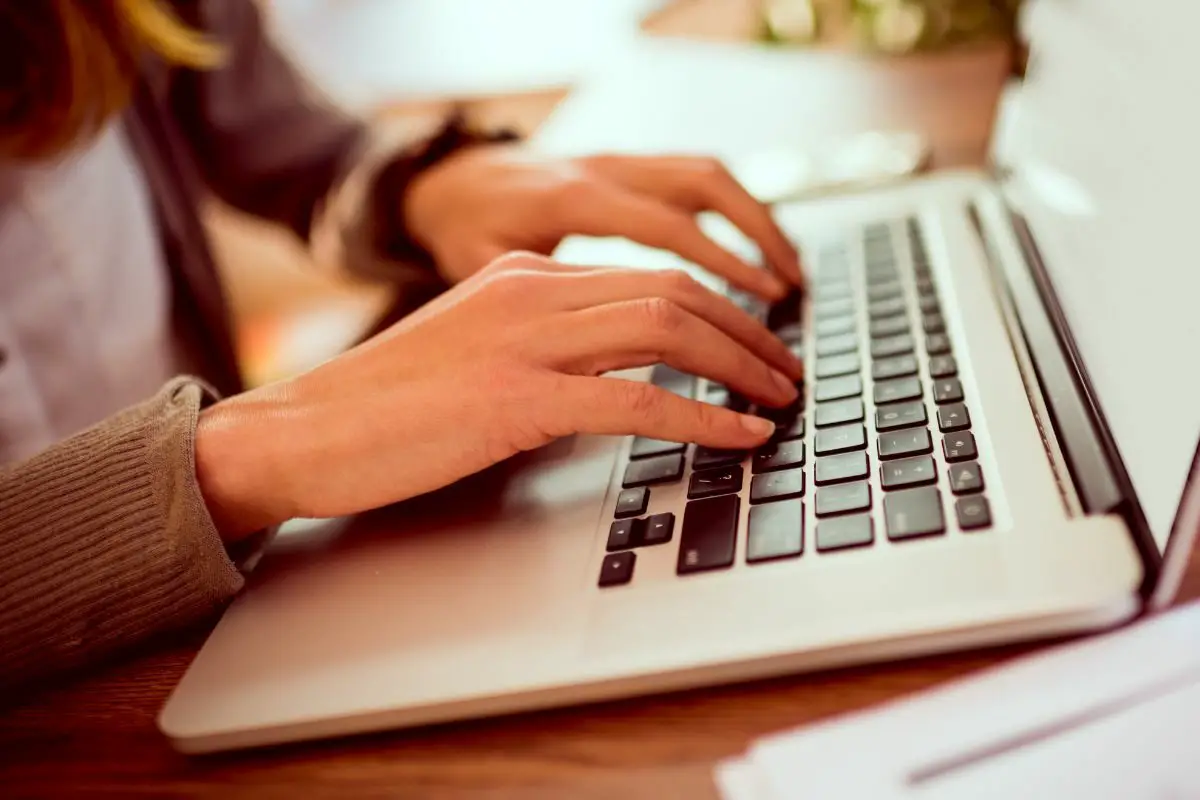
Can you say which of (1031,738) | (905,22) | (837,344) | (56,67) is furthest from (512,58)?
(1031,738)

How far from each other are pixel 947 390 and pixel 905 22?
70cm

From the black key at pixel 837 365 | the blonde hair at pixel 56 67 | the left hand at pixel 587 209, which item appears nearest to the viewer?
the black key at pixel 837 365

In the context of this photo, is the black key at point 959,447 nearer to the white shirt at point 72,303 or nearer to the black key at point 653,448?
the black key at point 653,448

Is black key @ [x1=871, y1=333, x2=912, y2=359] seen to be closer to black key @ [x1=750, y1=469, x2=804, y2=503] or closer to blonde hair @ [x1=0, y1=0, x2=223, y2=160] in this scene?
black key @ [x1=750, y1=469, x2=804, y2=503]

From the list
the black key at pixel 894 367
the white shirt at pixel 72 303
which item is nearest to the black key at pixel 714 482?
the black key at pixel 894 367

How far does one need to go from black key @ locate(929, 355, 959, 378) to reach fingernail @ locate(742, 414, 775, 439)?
Result: 0.09 meters

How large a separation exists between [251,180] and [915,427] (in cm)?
79

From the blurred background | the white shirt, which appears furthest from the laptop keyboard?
the white shirt

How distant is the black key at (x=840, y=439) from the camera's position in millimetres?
412

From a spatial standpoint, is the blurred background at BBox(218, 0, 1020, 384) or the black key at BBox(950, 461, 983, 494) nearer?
the black key at BBox(950, 461, 983, 494)

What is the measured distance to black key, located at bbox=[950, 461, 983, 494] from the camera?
36 cm

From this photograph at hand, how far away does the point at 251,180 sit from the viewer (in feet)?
3.24

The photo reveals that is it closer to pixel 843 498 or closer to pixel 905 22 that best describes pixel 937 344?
pixel 843 498

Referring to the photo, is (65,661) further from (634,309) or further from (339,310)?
(339,310)
